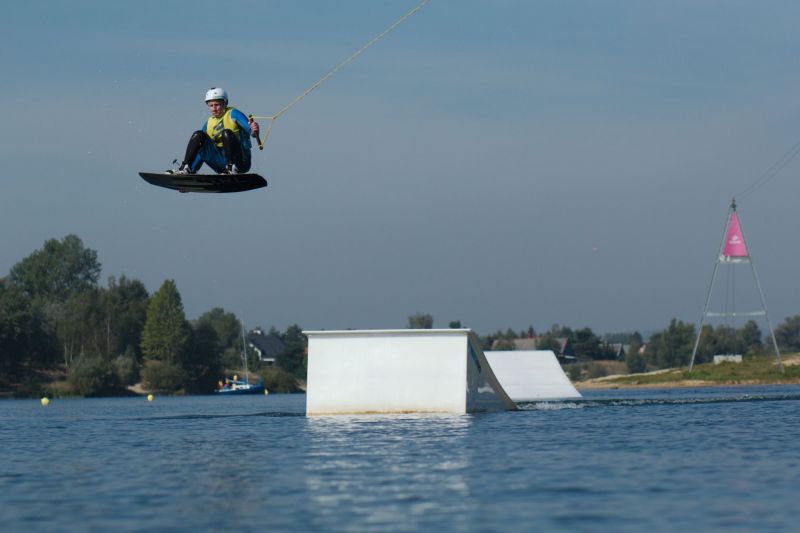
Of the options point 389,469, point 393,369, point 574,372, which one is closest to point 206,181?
point 389,469

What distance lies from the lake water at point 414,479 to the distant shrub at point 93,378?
8681 cm

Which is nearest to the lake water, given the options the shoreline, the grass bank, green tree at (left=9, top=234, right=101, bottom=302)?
the shoreline

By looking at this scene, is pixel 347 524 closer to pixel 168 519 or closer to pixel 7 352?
pixel 168 519

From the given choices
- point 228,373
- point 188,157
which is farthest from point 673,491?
point 228,373

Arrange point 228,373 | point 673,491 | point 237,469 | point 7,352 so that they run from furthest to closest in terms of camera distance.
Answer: point 228,373 < point 7,352 < point 237,469 < point 673,491

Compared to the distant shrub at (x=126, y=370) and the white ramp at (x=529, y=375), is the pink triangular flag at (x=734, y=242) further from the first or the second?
the distant shrub at (x=126, y=370)

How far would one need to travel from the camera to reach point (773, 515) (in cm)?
1273

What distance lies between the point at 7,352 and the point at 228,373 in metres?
46.2

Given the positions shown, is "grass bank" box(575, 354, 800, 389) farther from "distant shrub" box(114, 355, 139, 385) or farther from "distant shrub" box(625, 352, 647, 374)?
"distant shrub" box(625, 352, 647, 374)

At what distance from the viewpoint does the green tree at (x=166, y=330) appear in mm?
130125

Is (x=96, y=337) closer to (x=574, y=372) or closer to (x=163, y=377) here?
(x=163, y=377)

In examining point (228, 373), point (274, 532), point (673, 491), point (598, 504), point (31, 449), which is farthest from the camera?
point (228, 373)

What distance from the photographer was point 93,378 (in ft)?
375

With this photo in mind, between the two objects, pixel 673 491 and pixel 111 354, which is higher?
pixel 111 354
